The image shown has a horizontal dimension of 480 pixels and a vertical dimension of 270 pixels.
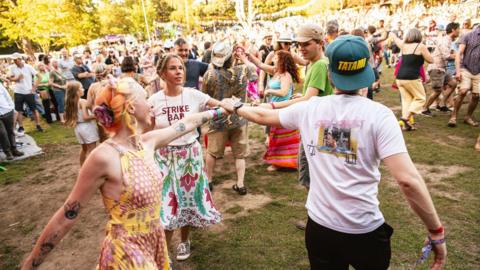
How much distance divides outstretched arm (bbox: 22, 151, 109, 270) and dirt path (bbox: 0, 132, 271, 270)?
1981 millimetres

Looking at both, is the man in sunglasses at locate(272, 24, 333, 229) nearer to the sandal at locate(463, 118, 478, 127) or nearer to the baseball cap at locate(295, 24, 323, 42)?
the baseball cap at locate(295, 24, 323, 42)

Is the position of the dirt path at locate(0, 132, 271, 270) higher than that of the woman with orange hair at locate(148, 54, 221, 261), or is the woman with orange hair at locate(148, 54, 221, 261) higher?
the woman with orange hair at locate(148, 54, 221, 261)

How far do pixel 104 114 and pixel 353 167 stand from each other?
4.67ft

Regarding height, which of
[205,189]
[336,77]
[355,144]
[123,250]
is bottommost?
[205,189]

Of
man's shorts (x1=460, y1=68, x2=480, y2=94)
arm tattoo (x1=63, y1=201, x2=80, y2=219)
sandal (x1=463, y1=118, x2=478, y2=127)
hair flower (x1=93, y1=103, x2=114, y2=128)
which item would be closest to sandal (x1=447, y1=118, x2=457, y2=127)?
sandal (x1=463, y1=118, x2=478, y2=127)

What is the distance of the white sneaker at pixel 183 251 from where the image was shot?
3.58 metres

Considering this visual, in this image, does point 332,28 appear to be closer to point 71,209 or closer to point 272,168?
point 272,168

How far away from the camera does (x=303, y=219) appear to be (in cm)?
422

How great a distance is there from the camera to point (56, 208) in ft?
17.0

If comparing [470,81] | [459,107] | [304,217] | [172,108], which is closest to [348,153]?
[172,108]

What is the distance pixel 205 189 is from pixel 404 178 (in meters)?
2.19

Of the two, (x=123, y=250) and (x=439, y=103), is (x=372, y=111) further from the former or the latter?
(x=439, y=103)

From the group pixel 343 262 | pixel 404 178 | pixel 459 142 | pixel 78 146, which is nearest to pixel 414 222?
pixel 343 262

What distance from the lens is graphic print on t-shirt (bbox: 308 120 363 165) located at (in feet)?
5.73
